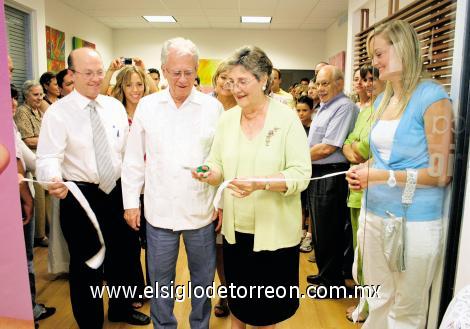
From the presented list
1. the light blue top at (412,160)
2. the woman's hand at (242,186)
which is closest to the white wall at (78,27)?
the woman's hand at (242,186)

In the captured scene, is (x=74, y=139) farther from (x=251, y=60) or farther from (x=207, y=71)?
(x=251, y=60)

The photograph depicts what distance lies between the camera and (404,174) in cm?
95

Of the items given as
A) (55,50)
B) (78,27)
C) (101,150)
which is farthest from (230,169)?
(78,27)

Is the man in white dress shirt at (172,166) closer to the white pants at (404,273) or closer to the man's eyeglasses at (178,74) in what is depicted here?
the man's eyeglasses at (178,74)

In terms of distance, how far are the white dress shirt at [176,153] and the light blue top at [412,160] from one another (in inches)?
21.1

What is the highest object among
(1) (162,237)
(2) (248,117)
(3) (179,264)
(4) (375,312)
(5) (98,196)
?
(2) (248,117)

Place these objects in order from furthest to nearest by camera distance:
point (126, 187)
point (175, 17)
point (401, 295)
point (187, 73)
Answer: point (175, 17) → point (126, 187) → point (187, 73) → point (401, 295)

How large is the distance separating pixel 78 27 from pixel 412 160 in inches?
56.0

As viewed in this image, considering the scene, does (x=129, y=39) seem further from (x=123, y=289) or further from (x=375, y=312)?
(x=375, y=312)

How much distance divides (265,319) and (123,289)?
0.76m

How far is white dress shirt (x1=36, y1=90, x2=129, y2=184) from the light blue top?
941mm

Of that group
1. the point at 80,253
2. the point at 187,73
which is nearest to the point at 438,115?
the point at 187,73

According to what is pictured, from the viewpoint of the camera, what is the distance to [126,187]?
131 centimetres

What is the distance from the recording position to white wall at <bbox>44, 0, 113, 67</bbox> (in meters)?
1.42
